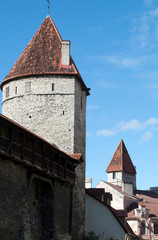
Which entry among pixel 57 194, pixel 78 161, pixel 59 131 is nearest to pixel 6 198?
pixel 57 194

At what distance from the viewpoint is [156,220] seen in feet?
189

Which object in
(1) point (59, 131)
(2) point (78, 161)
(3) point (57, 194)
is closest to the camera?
(3) point (57, 194)

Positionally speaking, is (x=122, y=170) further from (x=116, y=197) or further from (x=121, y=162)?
(x=116, y=197)

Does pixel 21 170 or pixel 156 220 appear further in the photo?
pixel 156 220

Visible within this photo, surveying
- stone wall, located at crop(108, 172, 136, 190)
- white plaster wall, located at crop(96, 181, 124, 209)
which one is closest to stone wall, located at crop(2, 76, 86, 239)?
white plaster wall, located at crop(96, 181, 124, 209)

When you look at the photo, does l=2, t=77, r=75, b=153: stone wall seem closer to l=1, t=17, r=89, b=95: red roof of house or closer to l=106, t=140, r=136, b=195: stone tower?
l=1, t=17, r=89, b=95: red roof of house

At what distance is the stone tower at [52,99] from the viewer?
28812 mm

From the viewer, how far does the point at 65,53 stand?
30.5 meters

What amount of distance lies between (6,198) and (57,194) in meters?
6.62

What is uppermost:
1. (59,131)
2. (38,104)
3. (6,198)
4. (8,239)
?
(38,104)

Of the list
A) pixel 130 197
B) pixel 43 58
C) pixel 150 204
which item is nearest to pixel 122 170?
pixel 130 197

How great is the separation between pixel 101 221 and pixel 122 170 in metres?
36.4

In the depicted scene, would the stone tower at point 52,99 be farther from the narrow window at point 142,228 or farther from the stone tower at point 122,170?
the stone tower at point 122,170

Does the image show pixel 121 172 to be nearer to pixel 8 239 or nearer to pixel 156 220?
pixel 156 220
